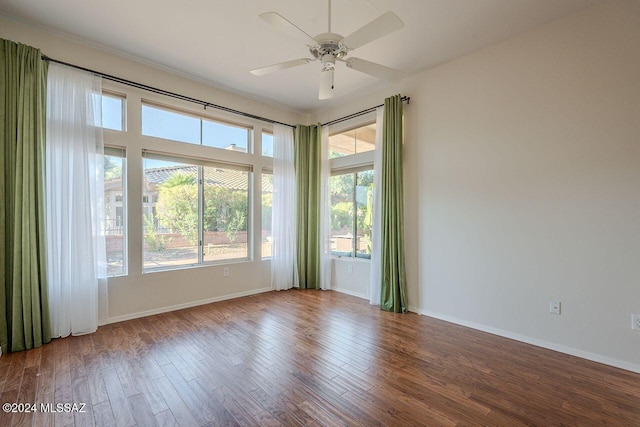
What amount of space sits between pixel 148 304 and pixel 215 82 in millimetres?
3226

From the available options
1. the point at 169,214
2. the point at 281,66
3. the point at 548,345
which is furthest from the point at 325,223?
the point at 548,345

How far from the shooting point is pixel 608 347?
253cm

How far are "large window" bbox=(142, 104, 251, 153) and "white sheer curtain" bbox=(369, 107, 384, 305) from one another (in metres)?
2.18

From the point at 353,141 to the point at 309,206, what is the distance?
1388mm

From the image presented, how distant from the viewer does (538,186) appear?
9.57 feet

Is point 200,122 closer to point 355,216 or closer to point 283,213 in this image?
point 283,213

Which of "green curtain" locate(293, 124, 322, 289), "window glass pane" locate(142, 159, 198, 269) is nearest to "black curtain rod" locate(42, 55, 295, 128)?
"green curtain" locate(293, 124, 322, 289)

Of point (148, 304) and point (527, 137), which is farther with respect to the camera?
point (148, 304)

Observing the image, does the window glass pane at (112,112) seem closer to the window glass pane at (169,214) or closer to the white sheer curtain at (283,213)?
the window glass pane at (169,214)

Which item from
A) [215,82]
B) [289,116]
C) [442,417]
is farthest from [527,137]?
[215,82]

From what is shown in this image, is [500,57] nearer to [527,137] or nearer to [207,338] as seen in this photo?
[527,137]

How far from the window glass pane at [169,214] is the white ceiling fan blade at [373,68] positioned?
113 inches

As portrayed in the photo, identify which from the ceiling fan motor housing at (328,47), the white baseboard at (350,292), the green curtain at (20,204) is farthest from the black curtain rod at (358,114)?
the green curtain at (20,204)

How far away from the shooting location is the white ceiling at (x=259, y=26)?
2600 millimetres
